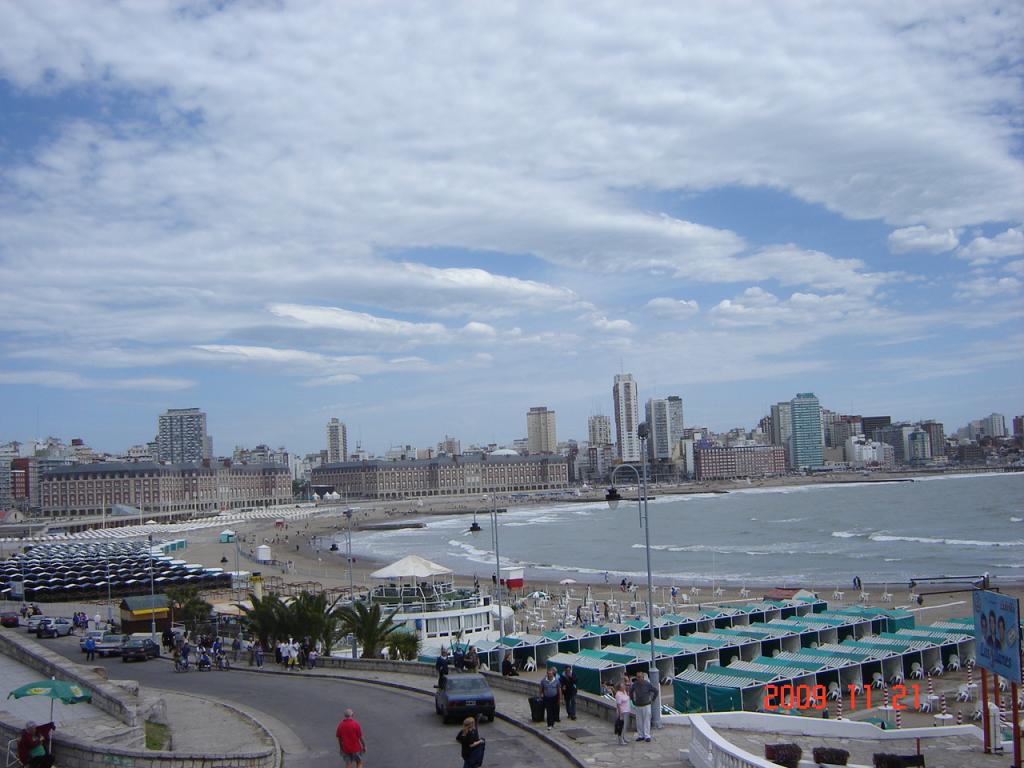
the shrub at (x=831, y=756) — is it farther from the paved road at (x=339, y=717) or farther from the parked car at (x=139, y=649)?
the parked car at (x=139, y=649)

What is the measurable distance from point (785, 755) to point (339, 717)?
706 centimetres

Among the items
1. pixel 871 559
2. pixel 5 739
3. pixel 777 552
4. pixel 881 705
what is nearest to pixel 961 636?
pixel 881 705

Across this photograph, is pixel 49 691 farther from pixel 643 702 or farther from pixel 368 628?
pixel 368 628

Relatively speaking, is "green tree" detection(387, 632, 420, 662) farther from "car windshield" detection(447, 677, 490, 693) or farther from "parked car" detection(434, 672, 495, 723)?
"parked car" detection(434, 672, 495, 723)

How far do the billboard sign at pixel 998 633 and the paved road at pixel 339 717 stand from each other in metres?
4.92

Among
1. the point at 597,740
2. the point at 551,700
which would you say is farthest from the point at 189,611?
the point at 597,740

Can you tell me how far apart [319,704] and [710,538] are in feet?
214

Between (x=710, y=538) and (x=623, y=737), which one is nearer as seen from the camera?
(x=623, y=737)

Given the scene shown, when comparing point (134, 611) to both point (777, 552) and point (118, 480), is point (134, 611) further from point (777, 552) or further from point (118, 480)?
point (118, 480)

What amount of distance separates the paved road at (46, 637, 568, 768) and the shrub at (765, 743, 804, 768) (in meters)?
2.44

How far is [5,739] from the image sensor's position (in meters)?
10.9

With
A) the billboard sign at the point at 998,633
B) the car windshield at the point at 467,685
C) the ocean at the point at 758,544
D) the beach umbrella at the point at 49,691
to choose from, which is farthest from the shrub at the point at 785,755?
the ocean at the point at 758,544

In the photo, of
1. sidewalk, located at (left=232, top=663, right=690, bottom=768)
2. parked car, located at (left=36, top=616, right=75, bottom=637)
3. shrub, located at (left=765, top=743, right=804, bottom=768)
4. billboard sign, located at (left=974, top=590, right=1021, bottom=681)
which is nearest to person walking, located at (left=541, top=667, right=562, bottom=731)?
sidewalk, located at (left=232, top=663, right=690, bottom=768)

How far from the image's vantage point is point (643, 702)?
36.7ft
